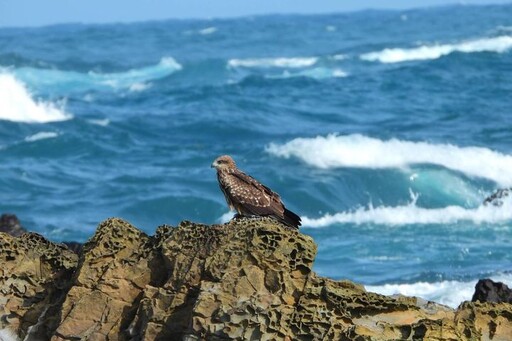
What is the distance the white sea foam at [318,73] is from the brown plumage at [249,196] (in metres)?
35.8

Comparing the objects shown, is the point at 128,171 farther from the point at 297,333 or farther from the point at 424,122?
the point at 297,333

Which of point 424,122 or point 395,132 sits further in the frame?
point 424,122

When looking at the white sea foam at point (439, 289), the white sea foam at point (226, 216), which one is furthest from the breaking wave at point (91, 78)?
the white sea foam at point (439, 289)

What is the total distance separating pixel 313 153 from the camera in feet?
82.6

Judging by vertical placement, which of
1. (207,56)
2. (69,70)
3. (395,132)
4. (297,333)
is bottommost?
(297,333)

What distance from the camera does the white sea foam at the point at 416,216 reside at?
18453 millimetres

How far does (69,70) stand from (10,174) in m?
29.8

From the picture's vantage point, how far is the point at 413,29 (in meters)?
81.0

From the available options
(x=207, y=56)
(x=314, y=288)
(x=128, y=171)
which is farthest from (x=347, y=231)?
(x=207, y=56)

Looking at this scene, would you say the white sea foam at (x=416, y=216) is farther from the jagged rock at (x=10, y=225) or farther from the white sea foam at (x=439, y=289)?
the jagged rock at (x=10, y=225)

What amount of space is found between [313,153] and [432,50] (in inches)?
1284

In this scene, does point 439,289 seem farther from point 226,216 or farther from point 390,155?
point 390,155

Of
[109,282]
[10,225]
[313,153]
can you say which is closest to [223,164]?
[109,282]

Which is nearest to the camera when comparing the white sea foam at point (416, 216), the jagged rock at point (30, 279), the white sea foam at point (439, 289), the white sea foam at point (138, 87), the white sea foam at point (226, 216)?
the jagged rock at point (30, 279)
